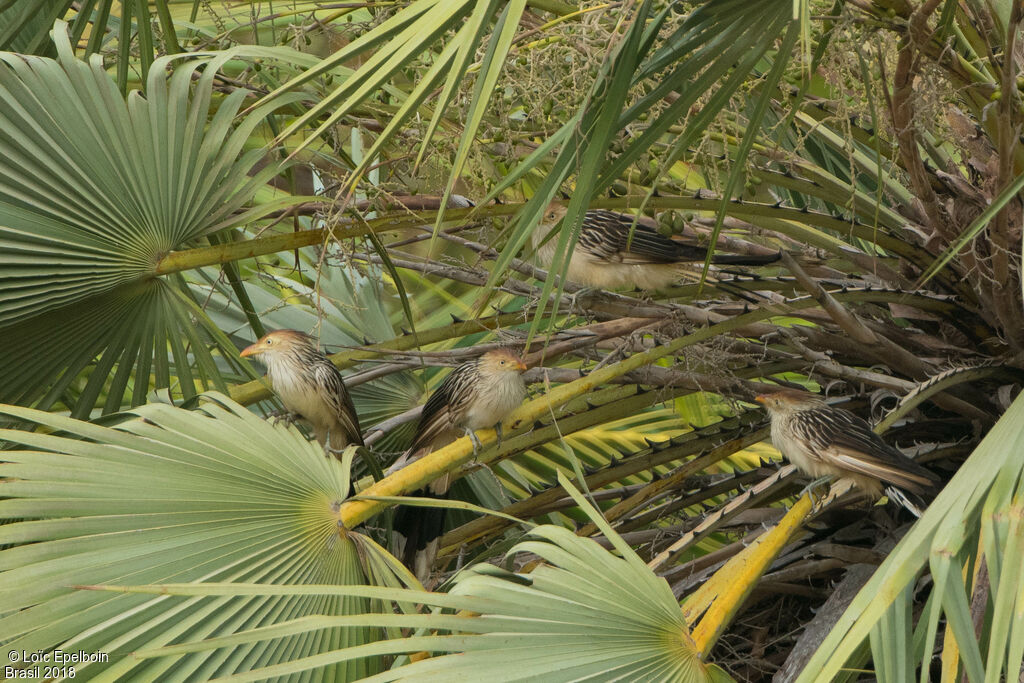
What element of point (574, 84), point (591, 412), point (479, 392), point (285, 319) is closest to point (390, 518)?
point (479, 392)

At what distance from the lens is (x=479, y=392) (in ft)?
8.34

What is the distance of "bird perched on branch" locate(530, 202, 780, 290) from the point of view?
109 inches

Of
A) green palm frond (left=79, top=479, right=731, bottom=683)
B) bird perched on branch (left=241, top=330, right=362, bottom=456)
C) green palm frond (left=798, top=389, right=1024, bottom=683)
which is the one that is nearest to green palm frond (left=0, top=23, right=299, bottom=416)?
bird perched on branch (left=241, top=330, right=362, bottom=456)

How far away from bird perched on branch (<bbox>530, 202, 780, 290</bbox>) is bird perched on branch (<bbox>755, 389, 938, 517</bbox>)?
0.50m

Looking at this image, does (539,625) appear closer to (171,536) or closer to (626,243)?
(171,536)

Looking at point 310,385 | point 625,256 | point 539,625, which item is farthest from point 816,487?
point 310,385

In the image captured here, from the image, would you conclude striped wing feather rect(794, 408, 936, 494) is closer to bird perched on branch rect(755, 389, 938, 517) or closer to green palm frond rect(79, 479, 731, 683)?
bird perched on branch rect(755, 389, 938, 517)

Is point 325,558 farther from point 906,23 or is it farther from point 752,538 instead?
point 906,23

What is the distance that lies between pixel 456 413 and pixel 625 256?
71 cm

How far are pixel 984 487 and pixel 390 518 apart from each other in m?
1.65

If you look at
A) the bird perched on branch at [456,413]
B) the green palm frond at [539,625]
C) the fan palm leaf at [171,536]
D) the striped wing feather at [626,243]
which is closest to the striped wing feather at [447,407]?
the bird perched on branch at [456,413]

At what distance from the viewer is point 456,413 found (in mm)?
2609

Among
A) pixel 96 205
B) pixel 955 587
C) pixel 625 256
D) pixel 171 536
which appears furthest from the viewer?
pixel 625 256

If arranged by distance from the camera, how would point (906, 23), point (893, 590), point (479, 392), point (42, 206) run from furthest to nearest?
1. point (479, 392)
2. point (42, 206)
3. point (906, 23)
4. point (893, 590)
